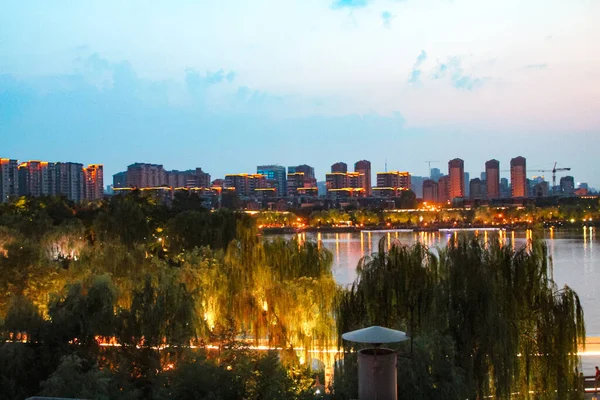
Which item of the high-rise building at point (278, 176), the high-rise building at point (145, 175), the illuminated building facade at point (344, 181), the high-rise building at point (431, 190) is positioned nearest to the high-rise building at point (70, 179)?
the high-rise building at point (145, 175)

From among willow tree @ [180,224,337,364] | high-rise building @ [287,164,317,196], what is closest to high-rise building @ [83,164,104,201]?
high-rise building @ [287,164,317,196]

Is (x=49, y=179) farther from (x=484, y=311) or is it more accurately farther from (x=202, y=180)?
(x=484, y=311)

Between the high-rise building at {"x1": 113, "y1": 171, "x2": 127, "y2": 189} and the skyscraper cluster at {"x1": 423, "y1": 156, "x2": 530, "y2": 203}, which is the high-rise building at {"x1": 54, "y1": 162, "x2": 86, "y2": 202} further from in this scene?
the skyscraper cluster at {"x1": 423, "y1": 156, "x2": 530, "y2": 203}

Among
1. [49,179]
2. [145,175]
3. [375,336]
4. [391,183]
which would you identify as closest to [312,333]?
[375,336]

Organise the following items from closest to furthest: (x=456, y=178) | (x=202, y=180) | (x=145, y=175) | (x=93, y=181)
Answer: (x=93, y=181) < (x=145, y=175) < (x=202, y=180) < (x=456, y=178)

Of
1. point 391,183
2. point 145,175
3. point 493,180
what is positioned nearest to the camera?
point 145,175

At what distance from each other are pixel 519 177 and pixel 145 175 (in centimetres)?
9558

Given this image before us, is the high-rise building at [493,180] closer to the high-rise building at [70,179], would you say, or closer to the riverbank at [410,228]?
the riverbank at [410,228]

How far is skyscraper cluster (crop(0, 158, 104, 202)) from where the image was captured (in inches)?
3000

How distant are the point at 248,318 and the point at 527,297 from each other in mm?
5013

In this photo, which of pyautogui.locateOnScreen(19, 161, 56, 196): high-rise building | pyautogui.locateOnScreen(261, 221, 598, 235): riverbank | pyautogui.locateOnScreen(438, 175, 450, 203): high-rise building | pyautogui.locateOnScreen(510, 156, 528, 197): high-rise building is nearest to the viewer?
pyautogui.locateOnScreen(261, 221, 598, 235): riverbank

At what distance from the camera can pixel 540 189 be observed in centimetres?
15800

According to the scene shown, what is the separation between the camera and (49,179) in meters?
90.2

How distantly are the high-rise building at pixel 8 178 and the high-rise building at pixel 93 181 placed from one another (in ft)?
77.5
